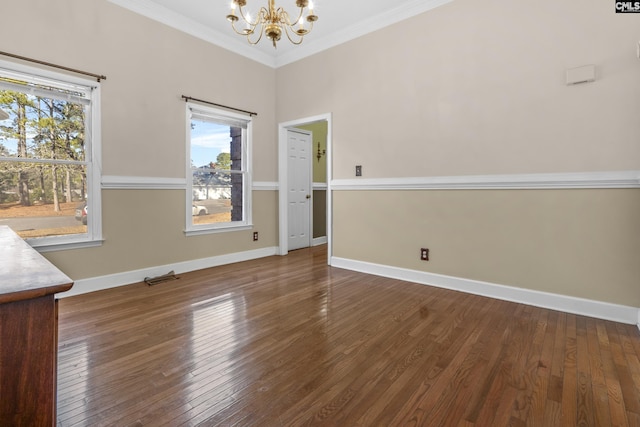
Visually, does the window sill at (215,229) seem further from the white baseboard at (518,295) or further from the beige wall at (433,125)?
the white baseboard at (518,295)

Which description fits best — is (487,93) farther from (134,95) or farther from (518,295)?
(134,95)

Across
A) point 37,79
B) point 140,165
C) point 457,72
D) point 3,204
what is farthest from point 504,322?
point 37,79

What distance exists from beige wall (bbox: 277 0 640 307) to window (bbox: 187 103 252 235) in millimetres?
1351

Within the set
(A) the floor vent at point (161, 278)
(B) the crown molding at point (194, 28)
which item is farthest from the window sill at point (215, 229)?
(B) the crown molding at point (194, 28)

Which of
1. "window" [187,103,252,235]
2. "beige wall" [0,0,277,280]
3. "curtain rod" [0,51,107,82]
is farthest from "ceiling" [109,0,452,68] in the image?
"window" [187,103,252,235]

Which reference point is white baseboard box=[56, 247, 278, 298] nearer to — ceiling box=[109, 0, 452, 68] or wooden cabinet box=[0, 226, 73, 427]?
wooden cabinet box=[0, 226, 73, 427]

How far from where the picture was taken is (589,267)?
244 cm

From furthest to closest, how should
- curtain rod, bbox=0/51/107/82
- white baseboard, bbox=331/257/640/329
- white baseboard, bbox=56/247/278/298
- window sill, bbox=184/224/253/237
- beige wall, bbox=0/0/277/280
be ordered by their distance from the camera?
window sill, bbox=184/224/253/237 < white baseboard, bbox=56/247/278/298 < beige wall, bbox=0/0/277/280 < curtain rod, bbox=0/51/107/82 < white baseboard, bbox=331/257/640/329

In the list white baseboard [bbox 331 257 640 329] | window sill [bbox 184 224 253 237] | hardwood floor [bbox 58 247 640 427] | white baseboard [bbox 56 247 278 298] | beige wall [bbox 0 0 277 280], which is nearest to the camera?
hardwood floor [bbox 58 247 640 427]

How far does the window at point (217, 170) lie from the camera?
3.86 m

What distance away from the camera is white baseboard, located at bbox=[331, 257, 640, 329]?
7.68 feet

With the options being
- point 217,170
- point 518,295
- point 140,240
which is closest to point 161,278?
point 140,240

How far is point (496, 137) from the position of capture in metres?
2.82

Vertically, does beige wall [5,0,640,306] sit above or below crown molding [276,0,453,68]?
below
